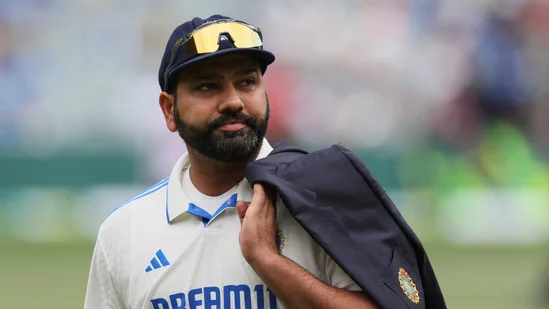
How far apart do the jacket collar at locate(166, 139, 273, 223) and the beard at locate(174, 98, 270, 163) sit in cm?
6

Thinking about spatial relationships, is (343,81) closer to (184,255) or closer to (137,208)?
(137,208)

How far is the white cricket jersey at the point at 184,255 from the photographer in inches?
92.1

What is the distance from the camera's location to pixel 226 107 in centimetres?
240

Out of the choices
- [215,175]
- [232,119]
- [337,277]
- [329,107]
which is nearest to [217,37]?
[232,119]

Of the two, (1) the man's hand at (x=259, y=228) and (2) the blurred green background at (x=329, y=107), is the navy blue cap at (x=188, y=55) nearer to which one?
(1) the man's hand at (x=259, y=228)

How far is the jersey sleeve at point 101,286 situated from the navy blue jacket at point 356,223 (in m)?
0.52

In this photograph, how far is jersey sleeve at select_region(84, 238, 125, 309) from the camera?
8.45ft

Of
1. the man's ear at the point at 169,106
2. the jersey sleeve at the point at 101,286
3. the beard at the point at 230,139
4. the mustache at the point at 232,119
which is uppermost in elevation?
the man's ear at the point at 169,106

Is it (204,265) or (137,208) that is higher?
(137,208)

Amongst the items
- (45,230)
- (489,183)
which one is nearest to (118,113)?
(45,230)

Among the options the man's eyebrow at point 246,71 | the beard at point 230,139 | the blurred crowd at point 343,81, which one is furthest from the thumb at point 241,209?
the blurred crowd at point 343,81

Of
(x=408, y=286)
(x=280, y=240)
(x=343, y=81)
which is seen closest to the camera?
(x=408, y=286)

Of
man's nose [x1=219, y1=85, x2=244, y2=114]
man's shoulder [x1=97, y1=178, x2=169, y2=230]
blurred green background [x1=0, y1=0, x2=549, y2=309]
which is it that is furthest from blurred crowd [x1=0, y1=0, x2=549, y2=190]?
man's nose [x1=219, y1=85, x2=244, y2=114]

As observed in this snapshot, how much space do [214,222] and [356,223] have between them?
417 millimetres
